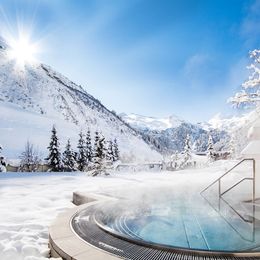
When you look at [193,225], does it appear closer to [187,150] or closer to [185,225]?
[185,225]

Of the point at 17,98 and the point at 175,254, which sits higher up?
the point at 17,98

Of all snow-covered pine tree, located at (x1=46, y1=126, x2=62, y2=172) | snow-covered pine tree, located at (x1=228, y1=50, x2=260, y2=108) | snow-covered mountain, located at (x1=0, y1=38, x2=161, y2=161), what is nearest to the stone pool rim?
snow-covered pine tree, located at (x1=228, y1=50, x2=260, y2=108)

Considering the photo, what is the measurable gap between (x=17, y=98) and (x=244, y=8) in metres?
49.7

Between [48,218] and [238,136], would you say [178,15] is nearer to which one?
[238,136]

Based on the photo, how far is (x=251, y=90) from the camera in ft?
36.3

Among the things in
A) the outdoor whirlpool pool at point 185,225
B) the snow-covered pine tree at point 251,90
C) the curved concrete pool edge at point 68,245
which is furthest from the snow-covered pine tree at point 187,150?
the curved concrete pool edge at point 68,245

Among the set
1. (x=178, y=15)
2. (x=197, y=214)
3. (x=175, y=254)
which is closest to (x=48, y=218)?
(x=197, y=214)

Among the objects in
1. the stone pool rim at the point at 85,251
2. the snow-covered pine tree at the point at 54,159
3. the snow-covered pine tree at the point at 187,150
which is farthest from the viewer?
the snow-covered pine tree at the point at 187,150

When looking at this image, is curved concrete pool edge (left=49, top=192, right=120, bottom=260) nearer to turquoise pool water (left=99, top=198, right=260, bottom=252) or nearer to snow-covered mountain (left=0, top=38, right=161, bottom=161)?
turquoise pool water (left=99, top=198, right=260, bottom=252)

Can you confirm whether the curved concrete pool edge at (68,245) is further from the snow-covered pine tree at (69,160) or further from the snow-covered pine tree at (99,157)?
the snow-covered pine tree at (69,160)

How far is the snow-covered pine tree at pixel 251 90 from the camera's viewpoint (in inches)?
426

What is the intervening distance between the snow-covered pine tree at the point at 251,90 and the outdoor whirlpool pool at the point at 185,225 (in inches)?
249

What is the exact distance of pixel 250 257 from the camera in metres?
2.51

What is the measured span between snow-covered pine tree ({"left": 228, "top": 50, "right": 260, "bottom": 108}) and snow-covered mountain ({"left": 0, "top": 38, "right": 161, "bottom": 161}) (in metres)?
24.5
